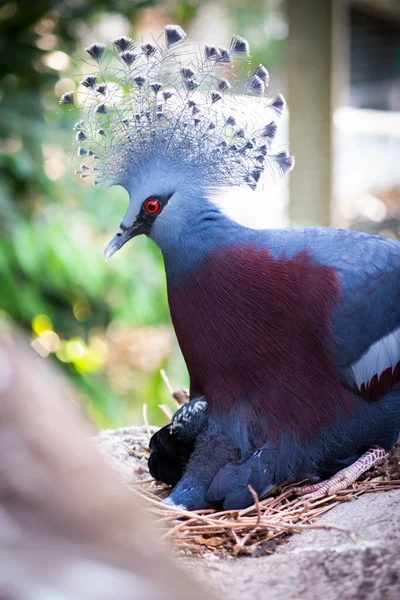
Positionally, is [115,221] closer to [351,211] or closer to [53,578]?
[351,211]

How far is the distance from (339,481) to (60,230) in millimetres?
1747

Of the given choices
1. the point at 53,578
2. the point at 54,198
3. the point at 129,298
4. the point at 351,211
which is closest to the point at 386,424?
the point at 53,578

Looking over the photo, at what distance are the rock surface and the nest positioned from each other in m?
0.04

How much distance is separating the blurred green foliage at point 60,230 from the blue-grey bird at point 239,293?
119 cm

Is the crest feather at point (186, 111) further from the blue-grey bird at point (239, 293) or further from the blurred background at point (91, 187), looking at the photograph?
the blurred background at point (91, 187)

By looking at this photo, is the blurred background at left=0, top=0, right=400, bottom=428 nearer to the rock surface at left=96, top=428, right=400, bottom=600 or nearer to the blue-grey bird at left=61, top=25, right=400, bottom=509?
the blue-grey bird at left=61, top=25, right=400, bottom=509

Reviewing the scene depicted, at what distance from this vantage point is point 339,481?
1.72 m

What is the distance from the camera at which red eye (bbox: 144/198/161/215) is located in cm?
173

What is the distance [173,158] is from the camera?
1777 millimetres

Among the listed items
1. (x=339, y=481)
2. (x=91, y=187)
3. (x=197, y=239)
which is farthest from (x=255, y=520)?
(x=91, y=187)

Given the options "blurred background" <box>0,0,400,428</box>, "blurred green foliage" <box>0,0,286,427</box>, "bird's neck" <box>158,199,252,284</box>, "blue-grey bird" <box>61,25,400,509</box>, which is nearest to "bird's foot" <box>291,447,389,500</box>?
"blue-grey bird" <box>61,25,400,509</box>

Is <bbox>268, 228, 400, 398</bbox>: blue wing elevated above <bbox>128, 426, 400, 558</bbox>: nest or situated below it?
above

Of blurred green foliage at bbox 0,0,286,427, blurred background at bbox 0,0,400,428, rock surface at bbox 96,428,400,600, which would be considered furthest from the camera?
blurred background at bbox 0,0,400,428

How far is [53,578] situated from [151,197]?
121 centimetres
